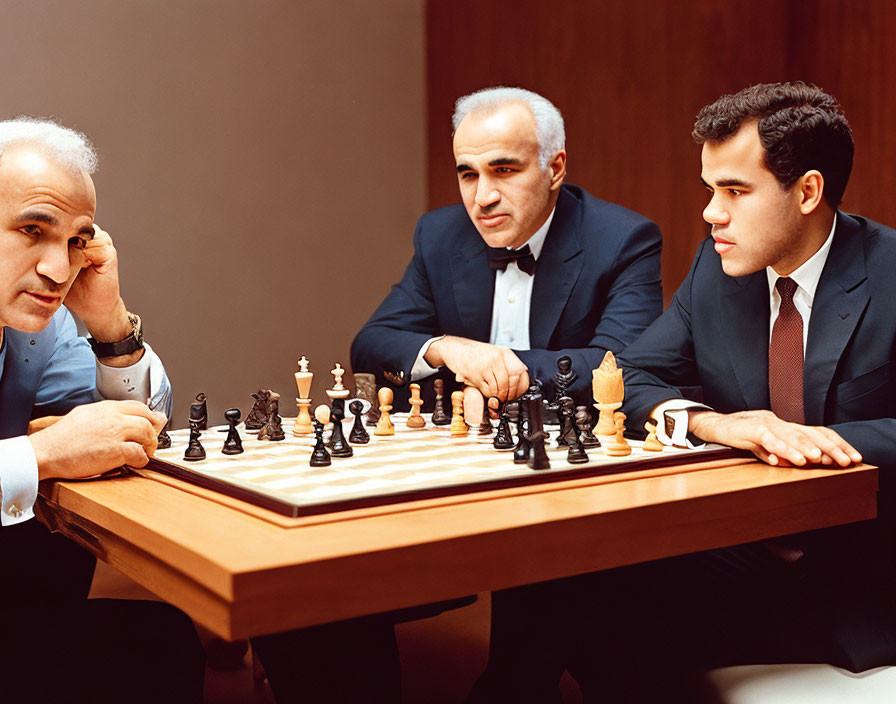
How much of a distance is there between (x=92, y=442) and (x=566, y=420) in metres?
0.95

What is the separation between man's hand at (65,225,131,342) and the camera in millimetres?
2127

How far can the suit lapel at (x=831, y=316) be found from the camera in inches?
79.8

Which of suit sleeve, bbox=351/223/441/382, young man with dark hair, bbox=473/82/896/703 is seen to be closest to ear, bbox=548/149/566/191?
suit sleeve, bbox=351/223/441/382

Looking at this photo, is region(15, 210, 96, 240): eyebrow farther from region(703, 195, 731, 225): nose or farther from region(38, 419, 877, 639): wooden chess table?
region(703, 195, 731, 225): nose

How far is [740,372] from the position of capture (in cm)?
223

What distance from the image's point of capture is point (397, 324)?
3.40m

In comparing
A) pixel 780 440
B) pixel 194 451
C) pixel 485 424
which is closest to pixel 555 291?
pixel 485 424

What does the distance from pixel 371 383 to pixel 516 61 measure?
9.03ft

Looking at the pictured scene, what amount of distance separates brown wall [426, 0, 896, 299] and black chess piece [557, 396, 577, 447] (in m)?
2.80

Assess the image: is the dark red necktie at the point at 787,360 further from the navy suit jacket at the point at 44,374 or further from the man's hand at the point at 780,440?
the navy suit jacket at the point at 44,374

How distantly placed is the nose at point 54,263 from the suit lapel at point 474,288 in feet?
5.53

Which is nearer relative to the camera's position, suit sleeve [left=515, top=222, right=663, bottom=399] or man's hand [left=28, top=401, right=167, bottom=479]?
man's hand [left=28, top=401, right=167, bottom=479]

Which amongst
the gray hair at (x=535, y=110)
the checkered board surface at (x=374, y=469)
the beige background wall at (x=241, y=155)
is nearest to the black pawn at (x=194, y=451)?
the checkered board surface at (x=374, y=469)

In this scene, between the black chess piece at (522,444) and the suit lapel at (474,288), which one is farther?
the suit lapel at (474,288)
